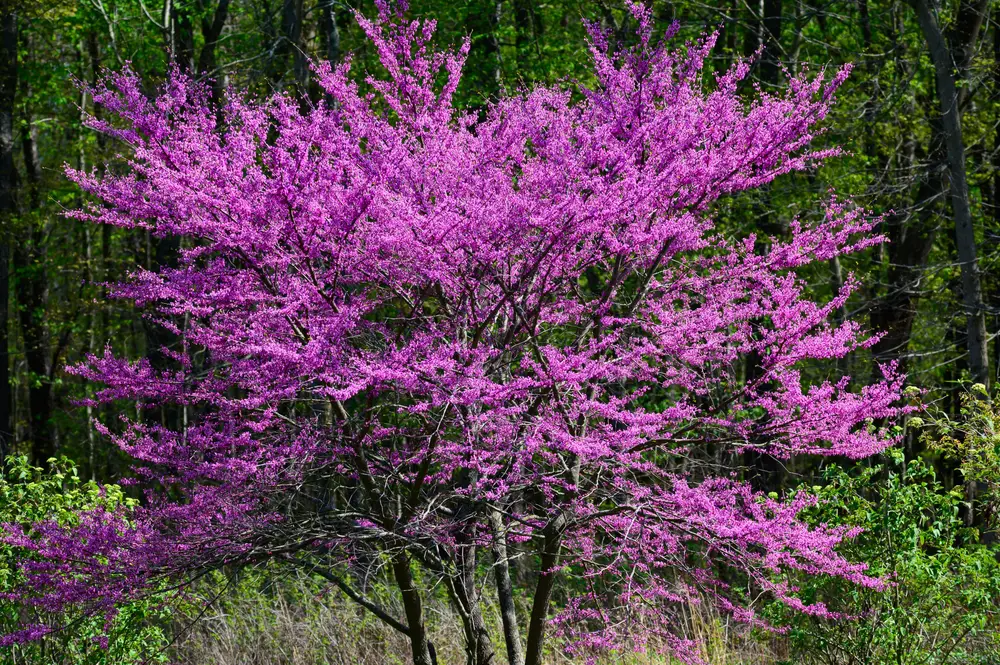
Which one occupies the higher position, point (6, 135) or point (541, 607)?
point (6, 135)

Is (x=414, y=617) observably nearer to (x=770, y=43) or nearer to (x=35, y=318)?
(x=770, y=43)

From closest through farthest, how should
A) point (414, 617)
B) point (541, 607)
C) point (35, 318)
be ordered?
point (541, 607) → point (414, 617) → point (35, 318)

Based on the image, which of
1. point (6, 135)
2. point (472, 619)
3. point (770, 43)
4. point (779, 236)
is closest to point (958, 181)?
point (779, 236)

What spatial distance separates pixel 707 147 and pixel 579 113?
3.64 feet

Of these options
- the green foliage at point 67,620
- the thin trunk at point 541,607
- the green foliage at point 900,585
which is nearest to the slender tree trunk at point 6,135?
the green foliage at point 67,620

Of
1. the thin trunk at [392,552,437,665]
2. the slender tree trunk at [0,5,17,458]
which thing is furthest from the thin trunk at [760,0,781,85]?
the slender tree trunk at [0,5,17,458]

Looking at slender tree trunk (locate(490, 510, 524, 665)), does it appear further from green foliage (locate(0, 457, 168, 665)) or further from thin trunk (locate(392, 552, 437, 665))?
green foliage (locate(0, 457, 168, 665))

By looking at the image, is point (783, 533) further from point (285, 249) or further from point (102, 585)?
point (102, 585)

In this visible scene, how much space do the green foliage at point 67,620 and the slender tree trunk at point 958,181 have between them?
805cm

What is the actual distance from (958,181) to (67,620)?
904 centimetres

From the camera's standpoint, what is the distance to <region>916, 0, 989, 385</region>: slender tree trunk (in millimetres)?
10773

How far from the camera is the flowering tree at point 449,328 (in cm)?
564

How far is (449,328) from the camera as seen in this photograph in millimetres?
6297

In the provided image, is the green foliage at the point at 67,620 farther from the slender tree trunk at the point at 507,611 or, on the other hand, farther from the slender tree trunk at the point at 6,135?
the slender tree trunk at the point at 6,135
